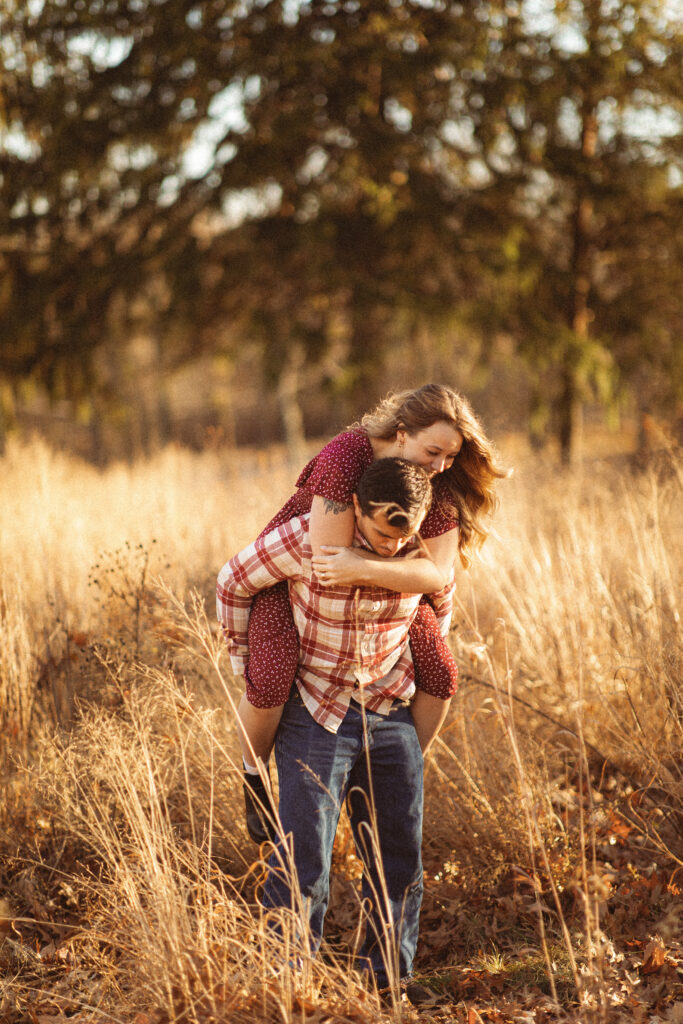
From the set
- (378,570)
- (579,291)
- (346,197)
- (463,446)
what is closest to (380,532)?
(378,570)

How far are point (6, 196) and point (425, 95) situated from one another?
208 inches

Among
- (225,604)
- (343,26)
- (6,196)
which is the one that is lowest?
(225,604)

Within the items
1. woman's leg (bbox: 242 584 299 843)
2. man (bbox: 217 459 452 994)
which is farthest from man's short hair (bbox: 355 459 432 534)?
woman's leg (bbox: 242 584 299 843)

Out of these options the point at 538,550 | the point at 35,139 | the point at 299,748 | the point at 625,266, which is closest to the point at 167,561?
the point at 538,550

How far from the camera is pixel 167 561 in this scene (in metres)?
4.76

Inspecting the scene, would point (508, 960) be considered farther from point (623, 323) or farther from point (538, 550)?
point (623, 323)

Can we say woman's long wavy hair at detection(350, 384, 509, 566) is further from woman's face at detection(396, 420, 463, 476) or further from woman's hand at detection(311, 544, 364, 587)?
woman's hand at detection(311, 544, 364, 587)

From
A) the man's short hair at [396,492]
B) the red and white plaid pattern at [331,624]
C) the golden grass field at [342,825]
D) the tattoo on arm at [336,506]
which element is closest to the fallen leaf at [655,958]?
the golden grass field at [342,825]

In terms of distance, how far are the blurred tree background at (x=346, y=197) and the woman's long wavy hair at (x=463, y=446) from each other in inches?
275

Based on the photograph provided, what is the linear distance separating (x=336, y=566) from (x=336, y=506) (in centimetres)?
17

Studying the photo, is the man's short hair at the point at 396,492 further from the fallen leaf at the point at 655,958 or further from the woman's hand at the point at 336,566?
the fallen leaf at the point at 655,958

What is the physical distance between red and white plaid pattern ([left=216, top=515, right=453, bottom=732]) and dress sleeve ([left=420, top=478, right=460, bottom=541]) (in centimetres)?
20

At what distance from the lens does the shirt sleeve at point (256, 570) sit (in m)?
2.19

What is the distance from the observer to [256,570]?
87.1 inches
